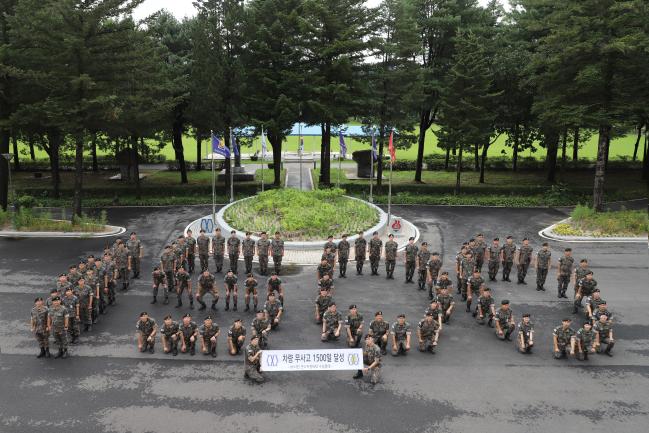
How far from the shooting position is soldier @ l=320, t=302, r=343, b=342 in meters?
14.3

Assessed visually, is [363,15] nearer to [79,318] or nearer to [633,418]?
[79,318]

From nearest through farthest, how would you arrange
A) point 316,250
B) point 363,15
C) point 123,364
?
point 123,364, point 316,250, point 363,15

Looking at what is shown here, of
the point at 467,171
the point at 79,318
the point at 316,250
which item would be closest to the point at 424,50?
the point at 467,171

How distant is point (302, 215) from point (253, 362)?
44.4ft

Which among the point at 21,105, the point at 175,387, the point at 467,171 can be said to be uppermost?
the point at 21,105

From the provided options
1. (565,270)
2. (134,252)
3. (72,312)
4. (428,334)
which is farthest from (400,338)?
(134,252)

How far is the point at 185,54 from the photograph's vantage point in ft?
144

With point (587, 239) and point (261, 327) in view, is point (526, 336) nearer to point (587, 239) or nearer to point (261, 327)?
point (261, 327)

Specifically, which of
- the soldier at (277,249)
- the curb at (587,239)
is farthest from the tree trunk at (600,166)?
the soldier at (277,249)

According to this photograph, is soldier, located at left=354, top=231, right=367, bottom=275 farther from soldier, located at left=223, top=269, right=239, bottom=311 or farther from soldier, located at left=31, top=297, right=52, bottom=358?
soldier, located at left=31, top=297, right=52, bottom=358

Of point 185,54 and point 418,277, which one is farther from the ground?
point 185,54

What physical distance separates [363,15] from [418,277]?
2315cm

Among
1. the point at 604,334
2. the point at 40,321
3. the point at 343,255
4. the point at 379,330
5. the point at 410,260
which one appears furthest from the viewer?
the point at 343,255

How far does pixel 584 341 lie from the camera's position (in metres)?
13.4
